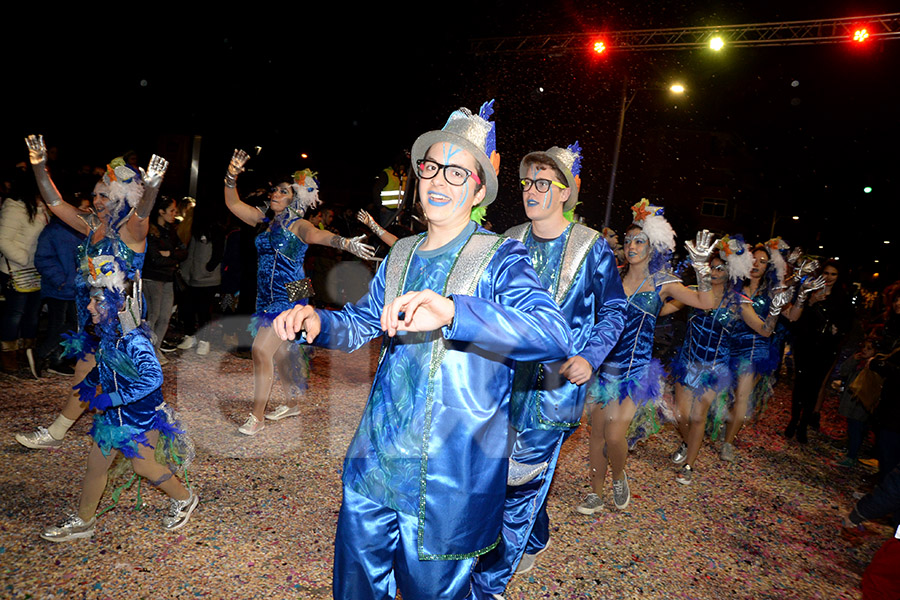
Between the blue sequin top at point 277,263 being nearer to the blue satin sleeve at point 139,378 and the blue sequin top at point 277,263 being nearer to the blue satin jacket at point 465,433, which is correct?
the blue satin sleeve at point 139,378

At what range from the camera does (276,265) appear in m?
5.14

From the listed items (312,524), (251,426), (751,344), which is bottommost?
(312,524)

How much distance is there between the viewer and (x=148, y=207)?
3549mm

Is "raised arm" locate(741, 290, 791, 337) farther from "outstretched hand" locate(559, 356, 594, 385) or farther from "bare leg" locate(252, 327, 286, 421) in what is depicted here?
"bare leg" locate(252, 327, 286, 421)

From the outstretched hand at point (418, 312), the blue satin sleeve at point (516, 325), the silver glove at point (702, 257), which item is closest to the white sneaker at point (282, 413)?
the silver glove at point (702, 257)

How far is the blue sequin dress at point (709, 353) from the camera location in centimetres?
551

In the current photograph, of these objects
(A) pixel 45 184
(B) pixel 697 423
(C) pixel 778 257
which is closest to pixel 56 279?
(A) pixel 45 184

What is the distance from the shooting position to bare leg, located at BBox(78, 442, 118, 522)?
10.2 feet

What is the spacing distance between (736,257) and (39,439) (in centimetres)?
632

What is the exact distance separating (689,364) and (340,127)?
39.6ft

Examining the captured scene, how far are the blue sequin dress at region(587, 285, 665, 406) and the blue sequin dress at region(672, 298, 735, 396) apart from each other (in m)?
1.16

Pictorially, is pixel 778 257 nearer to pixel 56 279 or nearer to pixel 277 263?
pixel 277 263

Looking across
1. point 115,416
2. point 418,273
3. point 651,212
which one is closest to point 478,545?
point 418,273

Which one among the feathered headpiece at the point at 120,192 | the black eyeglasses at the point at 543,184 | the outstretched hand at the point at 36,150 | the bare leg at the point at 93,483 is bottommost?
the bare leg at the point at 93,483
